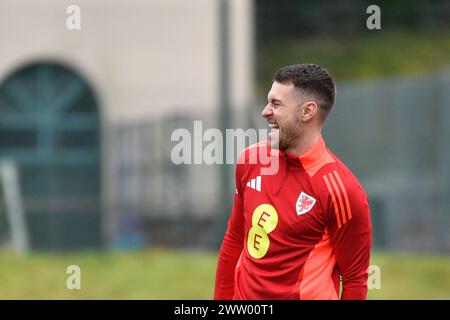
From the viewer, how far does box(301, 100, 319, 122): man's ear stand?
19.8ft

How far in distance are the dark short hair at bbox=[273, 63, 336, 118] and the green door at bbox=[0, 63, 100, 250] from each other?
16182 millimetres

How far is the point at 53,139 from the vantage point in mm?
24734

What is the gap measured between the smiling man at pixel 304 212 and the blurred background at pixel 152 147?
741 centimetres

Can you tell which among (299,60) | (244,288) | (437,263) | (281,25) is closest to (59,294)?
(437,263)

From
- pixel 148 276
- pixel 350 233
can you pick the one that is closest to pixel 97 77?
pixel 148 276

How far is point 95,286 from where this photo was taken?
14289mm

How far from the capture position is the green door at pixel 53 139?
22.3 m

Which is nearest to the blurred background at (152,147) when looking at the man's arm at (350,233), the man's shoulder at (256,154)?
the man's shoulder at (256,154)

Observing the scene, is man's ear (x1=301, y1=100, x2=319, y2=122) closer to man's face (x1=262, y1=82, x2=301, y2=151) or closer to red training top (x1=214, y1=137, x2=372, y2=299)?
man's face (x1=262, y1=82, x2=301, y2=151)

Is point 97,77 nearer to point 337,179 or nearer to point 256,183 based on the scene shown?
point 256,183

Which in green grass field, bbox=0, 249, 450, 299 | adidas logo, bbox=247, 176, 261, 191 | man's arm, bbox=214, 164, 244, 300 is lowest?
green grass field, bbox=0, 249, 450, 299

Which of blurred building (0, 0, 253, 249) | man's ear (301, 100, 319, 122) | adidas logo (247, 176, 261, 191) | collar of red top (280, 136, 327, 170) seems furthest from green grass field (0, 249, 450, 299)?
man's ear (301, 100, 319, 122)

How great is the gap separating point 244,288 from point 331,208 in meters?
0.69

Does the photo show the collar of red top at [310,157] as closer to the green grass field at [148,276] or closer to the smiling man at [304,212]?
the smiling man at [304,212]
